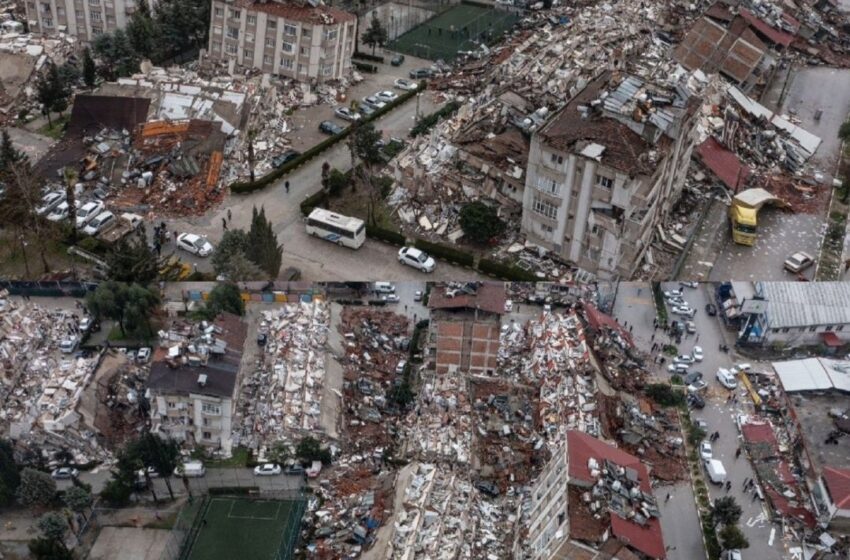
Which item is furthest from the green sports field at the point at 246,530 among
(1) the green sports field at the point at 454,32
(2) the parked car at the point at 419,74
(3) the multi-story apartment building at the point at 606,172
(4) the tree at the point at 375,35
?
(1) the green sports field at the point at 454,32

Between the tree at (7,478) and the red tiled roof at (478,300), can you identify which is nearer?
the tree at (7,478)

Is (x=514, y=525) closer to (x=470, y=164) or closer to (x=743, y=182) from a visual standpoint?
(x=470, y=164)

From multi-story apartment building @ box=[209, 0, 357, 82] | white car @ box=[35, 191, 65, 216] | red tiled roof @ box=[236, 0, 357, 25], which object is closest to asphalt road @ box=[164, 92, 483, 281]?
white car @ box=[35, 191, 65, 216]

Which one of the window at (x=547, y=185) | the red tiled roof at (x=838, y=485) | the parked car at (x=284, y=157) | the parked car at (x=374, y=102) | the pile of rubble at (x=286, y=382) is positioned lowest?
the pile of rubble at (x=286, y=382)

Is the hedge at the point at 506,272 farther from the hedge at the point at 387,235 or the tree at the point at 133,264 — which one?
the tree at the point at 133,264

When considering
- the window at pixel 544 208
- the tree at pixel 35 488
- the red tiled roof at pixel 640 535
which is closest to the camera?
the red tiled roof at pixel 640 535

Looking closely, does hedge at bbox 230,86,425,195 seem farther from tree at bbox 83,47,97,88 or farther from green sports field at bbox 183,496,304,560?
green sports field at bbox 183,496,304,560
